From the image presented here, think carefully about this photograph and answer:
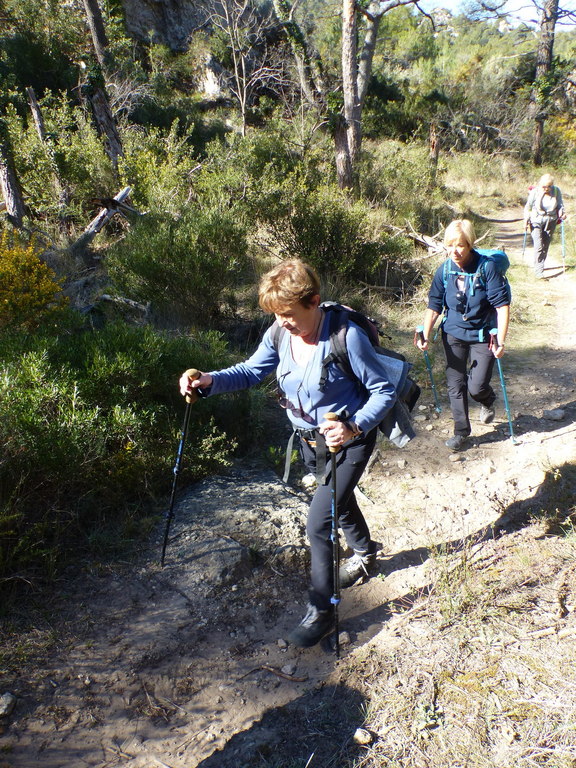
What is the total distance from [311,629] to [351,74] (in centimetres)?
1344

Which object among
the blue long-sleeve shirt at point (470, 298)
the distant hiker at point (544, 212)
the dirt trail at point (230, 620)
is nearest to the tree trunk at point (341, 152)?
the distant hiker at point (544, 212)

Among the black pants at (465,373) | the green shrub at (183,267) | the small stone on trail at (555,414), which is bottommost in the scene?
the small stone on trail at (555,414)

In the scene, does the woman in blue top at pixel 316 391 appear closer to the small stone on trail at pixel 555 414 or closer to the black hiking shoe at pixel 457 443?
the black hiking shoe at pixel 457 443

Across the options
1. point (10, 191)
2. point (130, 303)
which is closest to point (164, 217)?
point (130, 303)

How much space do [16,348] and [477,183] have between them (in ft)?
58.8

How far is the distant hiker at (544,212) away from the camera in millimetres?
9102

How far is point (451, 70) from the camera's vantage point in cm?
2533

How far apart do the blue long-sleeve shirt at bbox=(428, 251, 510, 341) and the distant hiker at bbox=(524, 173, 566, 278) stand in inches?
241

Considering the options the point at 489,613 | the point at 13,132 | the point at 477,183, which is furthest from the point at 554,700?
the point at 477,183

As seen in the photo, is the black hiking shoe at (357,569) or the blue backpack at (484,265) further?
the blue backpack at (484,265)

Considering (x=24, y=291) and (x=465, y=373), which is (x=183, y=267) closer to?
(x=24, y=291)

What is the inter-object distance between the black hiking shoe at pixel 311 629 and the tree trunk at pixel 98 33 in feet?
49.2

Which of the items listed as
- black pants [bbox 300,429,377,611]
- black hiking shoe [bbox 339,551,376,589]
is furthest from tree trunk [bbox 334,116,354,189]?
black pants [bbox 300,429,377,611]

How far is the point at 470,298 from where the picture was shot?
13.6 ft
